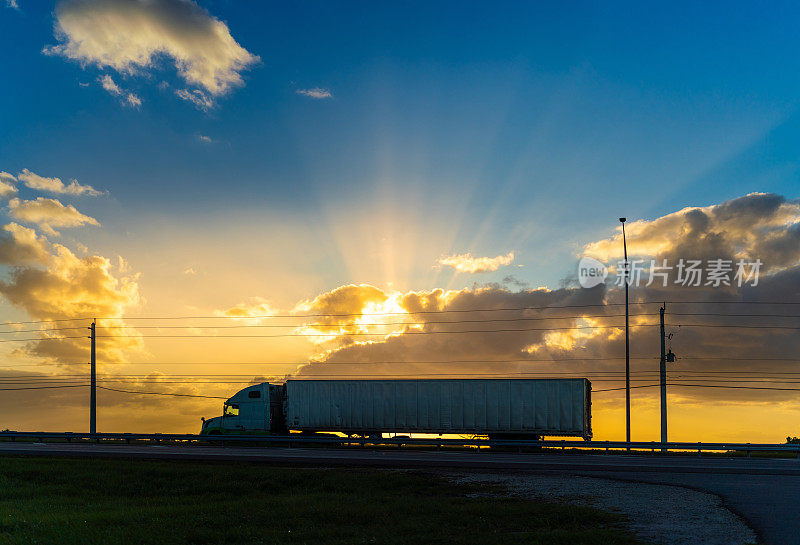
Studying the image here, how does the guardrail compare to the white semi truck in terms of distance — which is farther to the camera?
the white semi truck

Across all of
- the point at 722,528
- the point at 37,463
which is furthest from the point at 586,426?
the point at 37,463

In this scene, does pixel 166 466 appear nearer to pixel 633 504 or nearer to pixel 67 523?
pixel 67 523

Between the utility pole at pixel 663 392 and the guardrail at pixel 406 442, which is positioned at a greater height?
the utility pole at pixel 663 392

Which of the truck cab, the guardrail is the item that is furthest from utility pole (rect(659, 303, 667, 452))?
the truck cab

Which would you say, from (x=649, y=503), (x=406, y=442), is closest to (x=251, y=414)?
(x=406, y=442)

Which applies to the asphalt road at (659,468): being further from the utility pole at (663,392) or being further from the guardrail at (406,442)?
the utility pole at (663,392)

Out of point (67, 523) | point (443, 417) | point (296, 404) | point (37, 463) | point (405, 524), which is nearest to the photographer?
point (405, 524)

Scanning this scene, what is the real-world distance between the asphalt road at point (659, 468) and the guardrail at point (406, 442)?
4.99 feet

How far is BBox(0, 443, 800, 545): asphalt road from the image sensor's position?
16109mm

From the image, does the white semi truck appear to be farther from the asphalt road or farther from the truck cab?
the asphalt road

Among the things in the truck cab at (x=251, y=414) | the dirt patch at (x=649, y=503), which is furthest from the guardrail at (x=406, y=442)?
the dirt patch at (x=649, y=503)

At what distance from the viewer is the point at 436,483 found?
23.3m

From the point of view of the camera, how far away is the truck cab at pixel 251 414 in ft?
144

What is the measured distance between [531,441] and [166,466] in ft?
64.7
